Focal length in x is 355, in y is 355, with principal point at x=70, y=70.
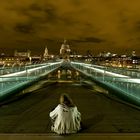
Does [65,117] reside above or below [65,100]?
below

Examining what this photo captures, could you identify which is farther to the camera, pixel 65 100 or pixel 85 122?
pixel 85 122

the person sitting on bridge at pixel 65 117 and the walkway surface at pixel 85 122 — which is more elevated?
the person sitting on bridge at pixel 65 117

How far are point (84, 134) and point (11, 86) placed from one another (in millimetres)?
14618

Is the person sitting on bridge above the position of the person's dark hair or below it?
below

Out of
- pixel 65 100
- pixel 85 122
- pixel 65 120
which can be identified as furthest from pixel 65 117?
pixel 85 122

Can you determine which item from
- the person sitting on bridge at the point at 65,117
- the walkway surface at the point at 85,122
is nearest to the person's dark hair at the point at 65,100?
the person sitting on bridge at the point at 65,117

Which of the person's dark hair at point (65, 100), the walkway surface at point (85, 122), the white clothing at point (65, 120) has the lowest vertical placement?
the walkway surface at point (85, 122)

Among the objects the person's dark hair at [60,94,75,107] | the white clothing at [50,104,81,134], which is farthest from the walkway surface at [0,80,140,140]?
the person's dark hair at [60,94,75,107]

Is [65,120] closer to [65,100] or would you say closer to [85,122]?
[65,100]

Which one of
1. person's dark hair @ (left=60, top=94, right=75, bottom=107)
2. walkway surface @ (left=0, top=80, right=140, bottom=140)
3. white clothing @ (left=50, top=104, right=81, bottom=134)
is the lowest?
walkway surface @ (left=0, top=80, right=140, bottom=140)

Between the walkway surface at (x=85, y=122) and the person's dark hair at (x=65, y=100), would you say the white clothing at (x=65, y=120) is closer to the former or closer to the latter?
the person's dark hair at (x=65, y=100)

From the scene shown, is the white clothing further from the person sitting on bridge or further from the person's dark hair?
the person's dark hair

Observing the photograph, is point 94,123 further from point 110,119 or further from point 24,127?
point 24,127

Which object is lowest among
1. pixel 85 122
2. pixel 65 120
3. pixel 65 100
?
pixel 85 122
